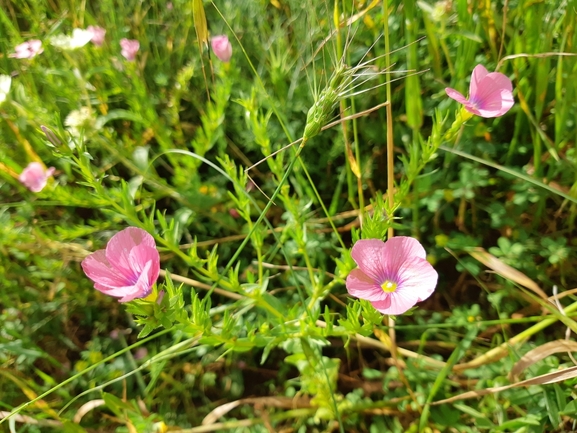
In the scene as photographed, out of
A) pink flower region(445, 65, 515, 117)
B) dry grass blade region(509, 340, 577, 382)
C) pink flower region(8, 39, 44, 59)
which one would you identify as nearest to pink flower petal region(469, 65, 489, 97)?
pink flower region(445, 65, 515, 117)

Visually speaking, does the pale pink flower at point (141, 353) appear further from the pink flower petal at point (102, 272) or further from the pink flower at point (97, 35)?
the pink flower at point (97, 35)

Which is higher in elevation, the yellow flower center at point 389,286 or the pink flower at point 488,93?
the pink flower at point 488,93

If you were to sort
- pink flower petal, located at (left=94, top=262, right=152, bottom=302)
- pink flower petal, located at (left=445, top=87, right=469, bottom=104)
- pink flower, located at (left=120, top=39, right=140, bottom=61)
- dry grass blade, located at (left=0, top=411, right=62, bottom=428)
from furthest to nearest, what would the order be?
pink flower, located at (left=120, top=39, right=140, bottom=61), dry grass blade, located at (left=0, top=411, right=62, bottom=428), pink flower petal, located at (left=445, top=87, right=469, bottom=104), pink flower petal, located at (left=94, top=262, right=152, bottom=302)

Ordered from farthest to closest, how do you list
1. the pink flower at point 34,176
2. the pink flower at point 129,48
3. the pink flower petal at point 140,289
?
the pink flower at point 129,48 < the pink flower at point 34,176 < the pink flower petal at point 140,289

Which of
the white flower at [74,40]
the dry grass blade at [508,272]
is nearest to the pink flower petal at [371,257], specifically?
the dry grass blade at [508,272]

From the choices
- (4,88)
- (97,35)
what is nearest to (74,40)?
(97,35)

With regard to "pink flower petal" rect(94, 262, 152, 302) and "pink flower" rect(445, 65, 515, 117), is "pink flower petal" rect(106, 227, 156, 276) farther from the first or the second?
"pink flower" rect(445, 65, 515, 117)
